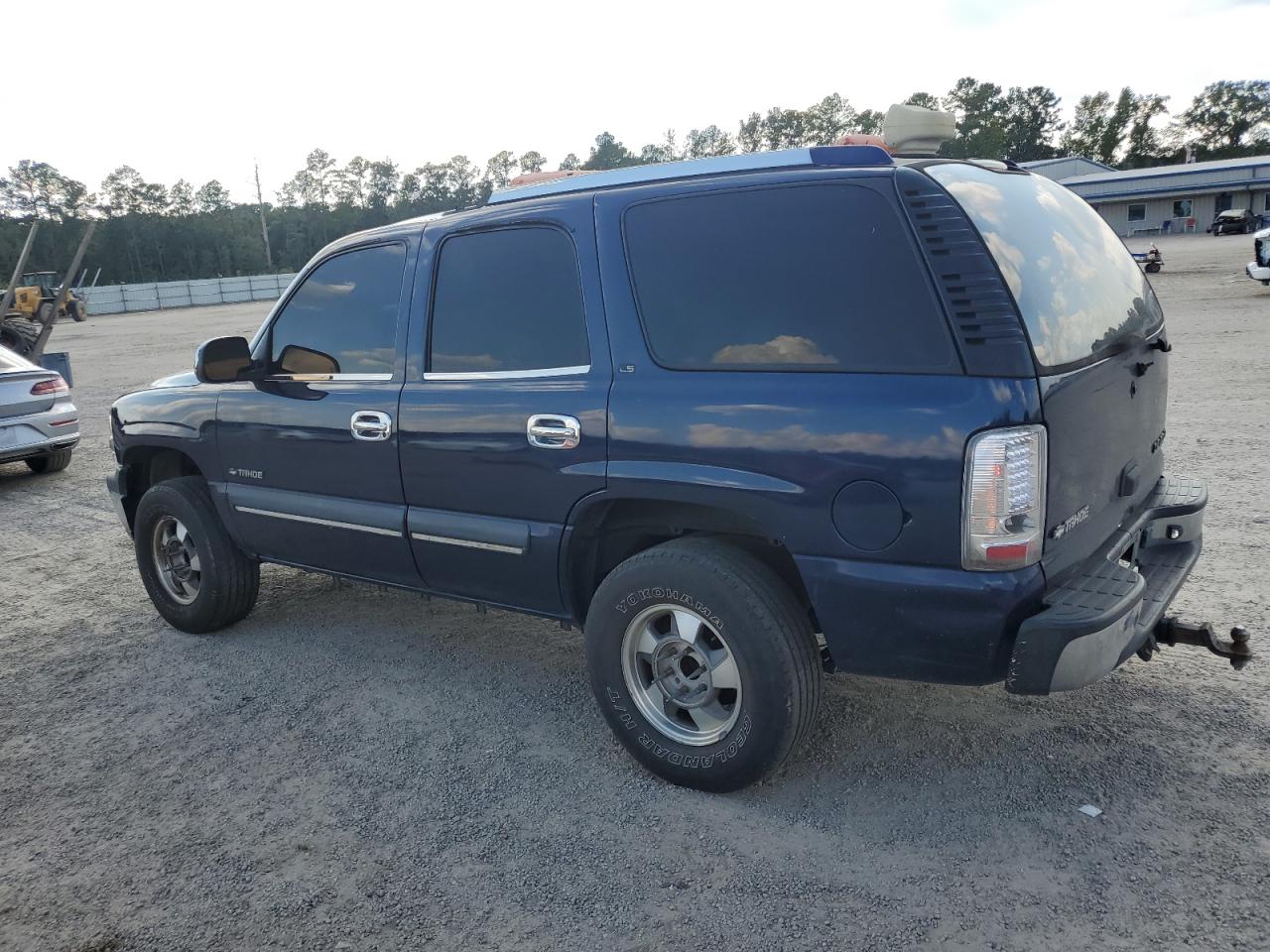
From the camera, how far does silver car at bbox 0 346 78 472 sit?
343 inches

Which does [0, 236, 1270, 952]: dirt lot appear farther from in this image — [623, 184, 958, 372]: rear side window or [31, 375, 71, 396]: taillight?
[31, 375, 71, 396]: taillight

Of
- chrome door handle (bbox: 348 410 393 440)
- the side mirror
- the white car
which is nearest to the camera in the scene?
chrome door handle (bbox: 348 410 393 440)

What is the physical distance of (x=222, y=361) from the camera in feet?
14.7

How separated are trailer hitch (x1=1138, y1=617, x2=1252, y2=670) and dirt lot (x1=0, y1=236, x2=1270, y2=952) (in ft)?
1.03

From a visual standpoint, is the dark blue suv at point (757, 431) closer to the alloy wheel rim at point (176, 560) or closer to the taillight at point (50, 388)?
the alloy wheel rim at point (176, 560)

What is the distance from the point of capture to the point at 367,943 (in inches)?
106

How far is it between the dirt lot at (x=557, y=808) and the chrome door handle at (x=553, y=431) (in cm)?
117

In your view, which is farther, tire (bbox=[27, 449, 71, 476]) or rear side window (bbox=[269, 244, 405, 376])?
tire (bbox=[27, 449, 71, 476])

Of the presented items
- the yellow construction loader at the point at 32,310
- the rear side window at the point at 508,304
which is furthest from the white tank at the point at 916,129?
the yellow construction loader at the point at 32,310

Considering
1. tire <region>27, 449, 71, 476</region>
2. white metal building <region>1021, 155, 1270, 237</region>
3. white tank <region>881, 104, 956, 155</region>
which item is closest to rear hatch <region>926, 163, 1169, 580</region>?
white tank <region>881, 104, 956, 155</region>

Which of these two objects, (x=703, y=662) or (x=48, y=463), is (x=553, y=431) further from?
(x=48, y=463)

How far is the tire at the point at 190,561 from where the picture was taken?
16.1ft

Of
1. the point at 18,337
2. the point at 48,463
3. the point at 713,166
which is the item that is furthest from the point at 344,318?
the point at 18,337

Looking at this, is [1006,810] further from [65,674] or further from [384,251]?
[65,674]
